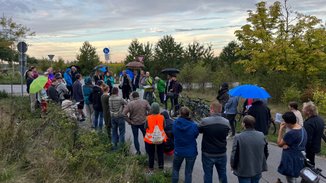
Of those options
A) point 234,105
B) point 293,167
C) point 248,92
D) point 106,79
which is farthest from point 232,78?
point 293,167

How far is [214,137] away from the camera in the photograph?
6230 mm

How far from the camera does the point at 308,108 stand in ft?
22.9

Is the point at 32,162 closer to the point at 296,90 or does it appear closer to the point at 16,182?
the point at 16,182

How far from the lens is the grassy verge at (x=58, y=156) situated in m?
6.70

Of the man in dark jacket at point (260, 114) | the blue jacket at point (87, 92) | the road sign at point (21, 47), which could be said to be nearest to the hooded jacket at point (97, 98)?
the blue jacket at point (87, 92)

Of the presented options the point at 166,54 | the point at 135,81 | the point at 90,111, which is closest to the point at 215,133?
the point at 90,111

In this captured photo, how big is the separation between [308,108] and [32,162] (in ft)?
18.0

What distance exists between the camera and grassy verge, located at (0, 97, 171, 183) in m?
6.70

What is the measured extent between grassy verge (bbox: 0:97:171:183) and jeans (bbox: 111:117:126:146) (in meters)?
0.75

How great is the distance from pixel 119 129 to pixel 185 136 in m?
3.42

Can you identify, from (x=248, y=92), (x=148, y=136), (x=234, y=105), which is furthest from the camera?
(x=234, y=105)

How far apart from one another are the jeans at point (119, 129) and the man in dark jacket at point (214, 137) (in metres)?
3.53

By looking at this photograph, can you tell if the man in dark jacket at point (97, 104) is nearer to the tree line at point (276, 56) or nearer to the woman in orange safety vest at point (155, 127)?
the woman in orange safety vest at point (155, 127)

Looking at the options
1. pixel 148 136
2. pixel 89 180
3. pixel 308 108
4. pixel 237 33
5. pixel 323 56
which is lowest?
pixel 89 180
